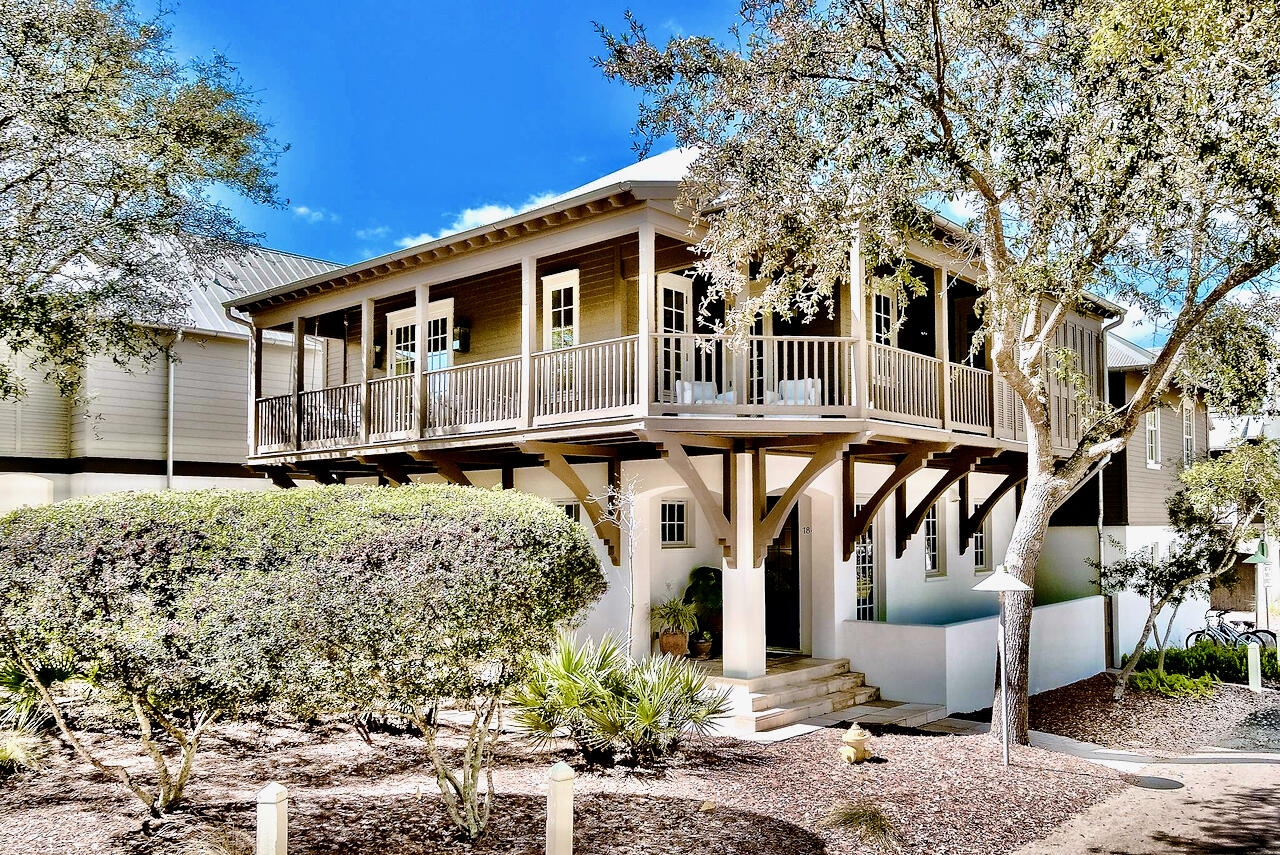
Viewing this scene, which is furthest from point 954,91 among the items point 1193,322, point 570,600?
point 570,600

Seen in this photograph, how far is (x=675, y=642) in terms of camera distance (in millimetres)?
13039

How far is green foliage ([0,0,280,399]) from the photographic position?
28.6ft

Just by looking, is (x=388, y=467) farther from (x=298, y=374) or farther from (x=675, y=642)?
(x=675, y=642)

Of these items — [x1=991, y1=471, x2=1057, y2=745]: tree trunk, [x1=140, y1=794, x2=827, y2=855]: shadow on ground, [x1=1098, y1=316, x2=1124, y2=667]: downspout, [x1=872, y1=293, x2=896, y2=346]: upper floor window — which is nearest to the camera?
[x1=140, y1=794, x2=827, y2=855]: shadow on ground

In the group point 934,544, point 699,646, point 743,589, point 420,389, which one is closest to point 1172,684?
point 934,544

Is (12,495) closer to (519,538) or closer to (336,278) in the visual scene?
(336,278)

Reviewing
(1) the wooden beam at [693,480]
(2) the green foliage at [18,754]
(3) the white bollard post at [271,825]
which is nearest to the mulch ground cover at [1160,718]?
(1) the wooden beam at [693,480]

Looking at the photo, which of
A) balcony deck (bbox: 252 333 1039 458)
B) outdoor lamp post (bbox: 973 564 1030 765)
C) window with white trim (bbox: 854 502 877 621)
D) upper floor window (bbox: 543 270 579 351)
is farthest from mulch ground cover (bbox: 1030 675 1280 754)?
upper floor window (bbox: 543 270 579 351)

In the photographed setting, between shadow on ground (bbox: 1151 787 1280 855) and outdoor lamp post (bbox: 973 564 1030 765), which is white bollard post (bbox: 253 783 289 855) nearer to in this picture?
shadow on ground (bbox: 1151 787 1280 855)

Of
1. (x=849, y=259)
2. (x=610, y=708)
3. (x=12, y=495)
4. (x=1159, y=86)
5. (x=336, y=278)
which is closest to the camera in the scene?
(x=1159, y=86)

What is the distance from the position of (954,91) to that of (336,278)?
9.67 metres

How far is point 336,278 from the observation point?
1459 centimetres

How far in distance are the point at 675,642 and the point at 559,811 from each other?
8192 millimetres

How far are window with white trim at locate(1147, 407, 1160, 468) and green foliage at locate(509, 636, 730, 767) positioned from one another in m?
13.5
